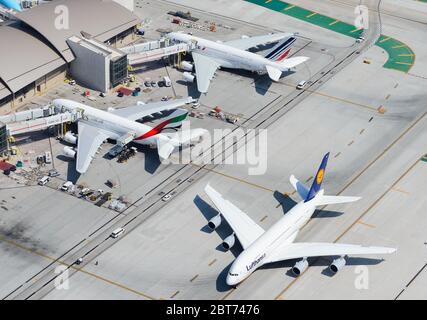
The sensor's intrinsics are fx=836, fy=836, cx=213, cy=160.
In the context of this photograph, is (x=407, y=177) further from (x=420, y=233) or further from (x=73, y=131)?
(x=73, y=131)

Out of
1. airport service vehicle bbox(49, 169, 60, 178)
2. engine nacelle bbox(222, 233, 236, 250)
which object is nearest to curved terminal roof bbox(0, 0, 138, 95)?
airport service vehicle bbox(49, 169, 60, 178)

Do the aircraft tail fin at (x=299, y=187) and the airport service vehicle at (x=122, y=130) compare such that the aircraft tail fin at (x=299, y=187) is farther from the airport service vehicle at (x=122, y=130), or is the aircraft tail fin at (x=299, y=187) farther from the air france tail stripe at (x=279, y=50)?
the air france tail stripe at (x=279, y=50)

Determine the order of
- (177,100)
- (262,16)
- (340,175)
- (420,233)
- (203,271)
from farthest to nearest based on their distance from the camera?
(262,16), (177,100), (340,175), (420,233), (203,271)

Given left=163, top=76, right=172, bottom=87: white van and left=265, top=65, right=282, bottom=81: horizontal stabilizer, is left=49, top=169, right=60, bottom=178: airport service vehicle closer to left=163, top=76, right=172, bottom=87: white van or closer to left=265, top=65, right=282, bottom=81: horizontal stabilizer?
left=163, top=76, right=172, bottom=87: white van
